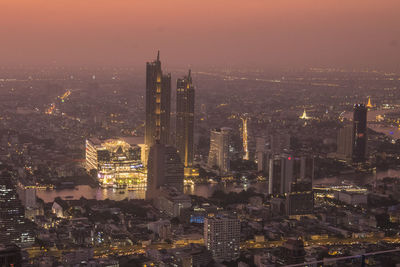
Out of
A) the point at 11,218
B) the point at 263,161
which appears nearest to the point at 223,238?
the point at 11,218

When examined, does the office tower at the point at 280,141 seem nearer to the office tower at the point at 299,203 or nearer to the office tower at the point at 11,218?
the office tower at the point at 299,203

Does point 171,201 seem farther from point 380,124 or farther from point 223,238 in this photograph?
point 380,124

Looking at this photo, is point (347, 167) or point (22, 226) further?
point (347, 167)

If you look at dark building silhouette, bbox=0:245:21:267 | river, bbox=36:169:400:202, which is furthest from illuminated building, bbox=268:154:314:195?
dark building silhouette, bbox=0:245:21:267

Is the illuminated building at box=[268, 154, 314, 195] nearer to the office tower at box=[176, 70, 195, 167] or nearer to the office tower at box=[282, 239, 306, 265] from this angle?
the office tower at box=[176, 70, 195, 167]

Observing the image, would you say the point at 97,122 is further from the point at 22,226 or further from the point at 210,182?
the point at 22,226

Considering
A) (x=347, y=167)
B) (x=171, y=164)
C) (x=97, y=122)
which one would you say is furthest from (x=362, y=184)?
(x=97, y=122)
